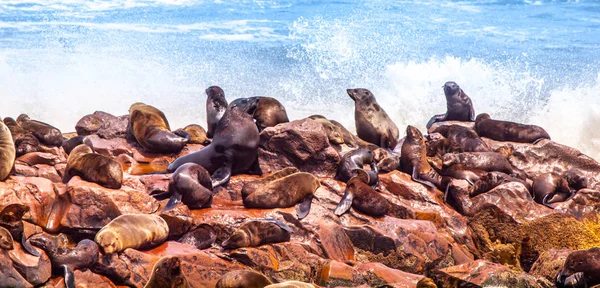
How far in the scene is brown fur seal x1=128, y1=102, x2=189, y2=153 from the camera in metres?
9.48

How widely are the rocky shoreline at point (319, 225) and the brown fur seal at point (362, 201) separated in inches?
3.9

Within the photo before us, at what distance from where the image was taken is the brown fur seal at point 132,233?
6.34 m

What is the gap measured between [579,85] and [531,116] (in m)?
7.25

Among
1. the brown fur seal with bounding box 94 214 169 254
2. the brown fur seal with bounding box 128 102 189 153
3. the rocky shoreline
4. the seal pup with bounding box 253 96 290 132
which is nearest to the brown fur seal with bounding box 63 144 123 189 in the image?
the rocky shoreline

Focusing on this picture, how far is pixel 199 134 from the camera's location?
33.5 ft

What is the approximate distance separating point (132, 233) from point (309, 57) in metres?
23.8

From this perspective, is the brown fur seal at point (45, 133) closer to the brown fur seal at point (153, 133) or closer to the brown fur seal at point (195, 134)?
the brown fur seal at point (153, 133)

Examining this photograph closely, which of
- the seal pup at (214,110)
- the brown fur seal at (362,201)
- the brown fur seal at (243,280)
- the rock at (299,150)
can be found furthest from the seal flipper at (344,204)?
the seal pup at (214,110)

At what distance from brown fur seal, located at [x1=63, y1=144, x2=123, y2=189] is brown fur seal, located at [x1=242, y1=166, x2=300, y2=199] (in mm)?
1365

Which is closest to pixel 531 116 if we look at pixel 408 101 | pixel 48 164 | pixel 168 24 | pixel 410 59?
pixel 408 101

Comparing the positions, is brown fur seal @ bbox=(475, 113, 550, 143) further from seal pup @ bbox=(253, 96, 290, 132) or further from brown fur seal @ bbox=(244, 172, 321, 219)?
brown fur seal @ bbox=(244, 172, 321, 219)

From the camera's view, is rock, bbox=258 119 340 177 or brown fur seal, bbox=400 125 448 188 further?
brown fur seal, bbox=400 125 448 188

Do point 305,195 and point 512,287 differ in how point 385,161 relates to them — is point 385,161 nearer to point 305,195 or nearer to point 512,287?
point 305,195

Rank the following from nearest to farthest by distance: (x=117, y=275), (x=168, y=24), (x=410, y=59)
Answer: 1. (x=117, y=275)
2. (x=410, y=59)
3. (x=168, y=24)
